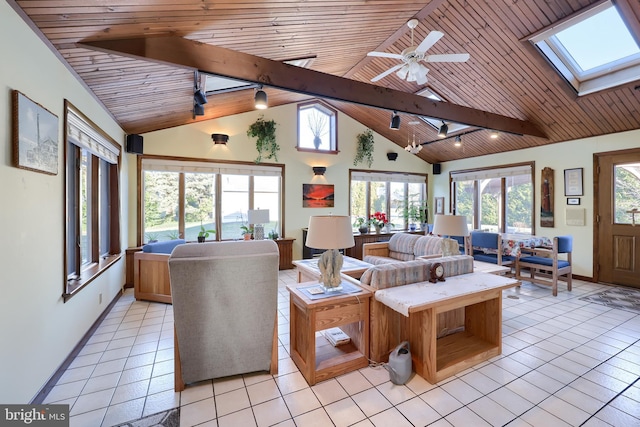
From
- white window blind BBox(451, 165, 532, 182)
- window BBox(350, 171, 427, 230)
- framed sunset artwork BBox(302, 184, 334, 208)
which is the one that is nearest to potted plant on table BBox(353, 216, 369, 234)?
window BBox(350, 171, 427, 230)

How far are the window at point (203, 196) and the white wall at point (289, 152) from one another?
19 centimetres

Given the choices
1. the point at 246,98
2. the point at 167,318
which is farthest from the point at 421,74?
the point at 167,318

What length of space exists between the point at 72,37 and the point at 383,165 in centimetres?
630

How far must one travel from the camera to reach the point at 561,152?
5367 millimetres

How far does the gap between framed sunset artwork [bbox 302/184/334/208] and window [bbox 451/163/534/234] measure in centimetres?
362

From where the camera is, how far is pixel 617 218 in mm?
4734

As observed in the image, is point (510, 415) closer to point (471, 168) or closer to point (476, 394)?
Result: point (476, 394)

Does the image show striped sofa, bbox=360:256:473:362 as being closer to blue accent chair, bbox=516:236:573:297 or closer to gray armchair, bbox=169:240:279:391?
gray armchair, bbox=169:240:279:391

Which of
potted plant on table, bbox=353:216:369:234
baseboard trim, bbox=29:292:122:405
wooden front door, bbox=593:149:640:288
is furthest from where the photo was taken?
potted plant on table, bbox=353:216:369:234

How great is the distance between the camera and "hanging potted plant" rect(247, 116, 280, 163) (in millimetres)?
5621

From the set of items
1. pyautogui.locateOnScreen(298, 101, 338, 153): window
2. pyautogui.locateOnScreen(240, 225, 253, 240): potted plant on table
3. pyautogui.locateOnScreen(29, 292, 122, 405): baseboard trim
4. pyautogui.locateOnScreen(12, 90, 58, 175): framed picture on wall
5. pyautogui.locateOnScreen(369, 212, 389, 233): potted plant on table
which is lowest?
pyautogui.locateOnScreen(29, 292, 122, 405): baseboard trim

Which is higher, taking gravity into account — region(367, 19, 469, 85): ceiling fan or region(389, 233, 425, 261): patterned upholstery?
region(367, 19, 469, 85): ceiling fan

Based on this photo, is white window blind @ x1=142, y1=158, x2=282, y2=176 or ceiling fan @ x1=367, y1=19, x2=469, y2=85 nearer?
ceiling fan @ x1=367, y1=19, x2=469, y2=85

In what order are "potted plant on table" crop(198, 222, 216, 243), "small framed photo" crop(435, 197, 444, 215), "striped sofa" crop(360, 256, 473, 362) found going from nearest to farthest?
"striped sofa" crop(360, 256, 473, 362)
"potted plant on table" crop(198, 222, 216, 243)
"small framed photo" crop(435, 197, 444, 215)
